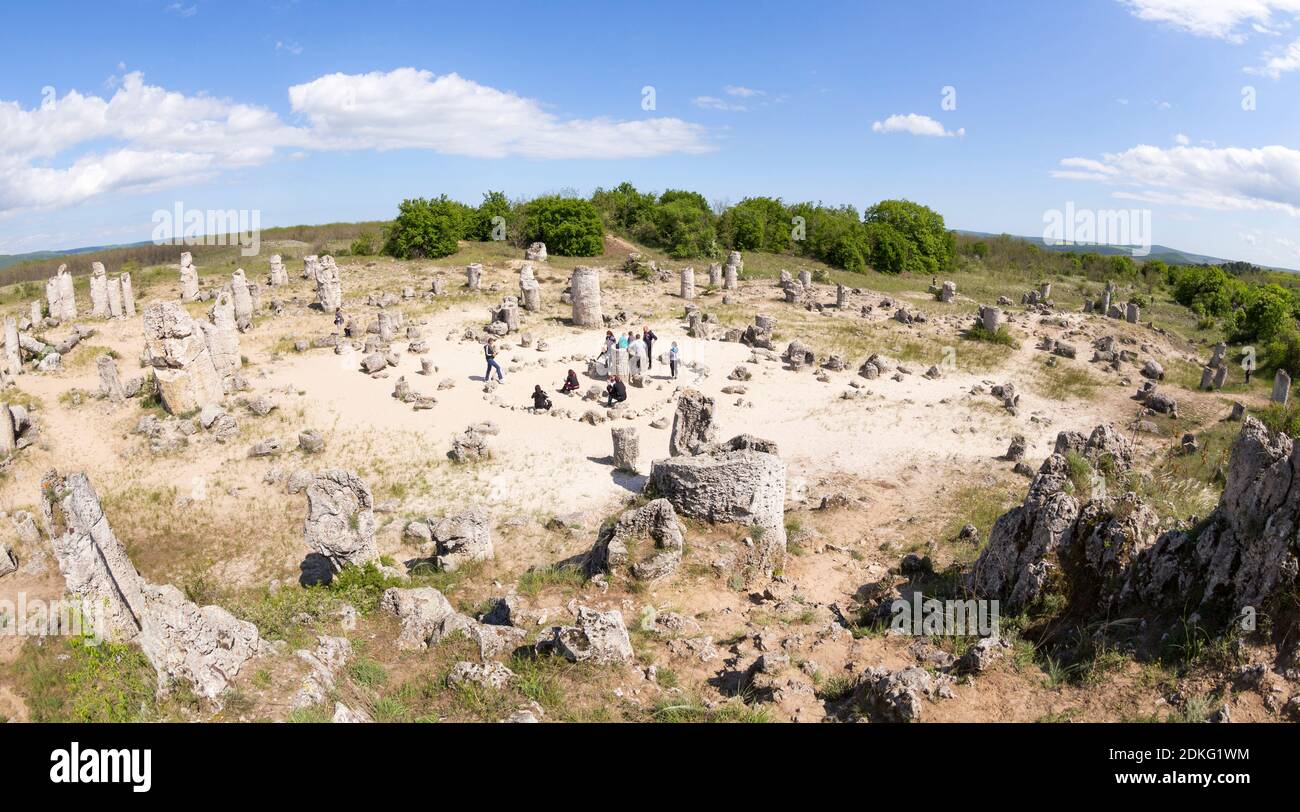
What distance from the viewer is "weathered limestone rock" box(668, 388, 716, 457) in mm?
17500

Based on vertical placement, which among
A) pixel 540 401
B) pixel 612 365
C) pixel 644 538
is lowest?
pixel 644 538

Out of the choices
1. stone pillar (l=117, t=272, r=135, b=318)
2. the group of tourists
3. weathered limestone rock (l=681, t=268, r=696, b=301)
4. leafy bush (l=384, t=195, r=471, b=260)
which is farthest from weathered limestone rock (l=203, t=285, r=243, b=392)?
leafy bush (l=384, t=195, r=471, b=260)

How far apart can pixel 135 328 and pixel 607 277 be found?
953 inches

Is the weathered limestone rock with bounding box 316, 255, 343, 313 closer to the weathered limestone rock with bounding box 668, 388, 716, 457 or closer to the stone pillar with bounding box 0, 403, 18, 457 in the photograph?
the stone pillar with bounding box 0, 403, 18, 457

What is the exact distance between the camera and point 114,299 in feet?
105

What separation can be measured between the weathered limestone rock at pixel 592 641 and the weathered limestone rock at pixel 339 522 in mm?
5566

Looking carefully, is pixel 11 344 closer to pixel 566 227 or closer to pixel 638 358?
pixel 638 358

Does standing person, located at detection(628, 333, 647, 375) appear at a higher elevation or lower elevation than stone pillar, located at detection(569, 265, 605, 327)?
lower

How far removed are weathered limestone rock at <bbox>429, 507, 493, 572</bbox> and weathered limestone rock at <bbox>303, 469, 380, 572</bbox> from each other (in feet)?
4.06

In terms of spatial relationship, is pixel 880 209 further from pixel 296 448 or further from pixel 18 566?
pixel 18 566

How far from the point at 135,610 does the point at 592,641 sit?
5.30 m

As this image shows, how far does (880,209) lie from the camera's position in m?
66.4

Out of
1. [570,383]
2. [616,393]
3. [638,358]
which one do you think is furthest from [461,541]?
[638,358]

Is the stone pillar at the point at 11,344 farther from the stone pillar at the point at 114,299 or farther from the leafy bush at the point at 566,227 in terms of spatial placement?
the leafy bush at the point at 566,227
